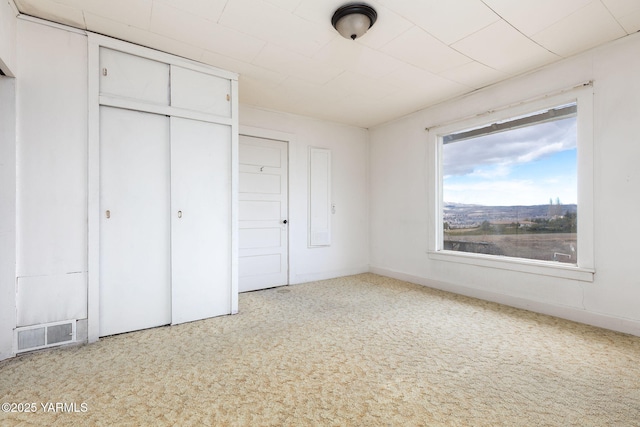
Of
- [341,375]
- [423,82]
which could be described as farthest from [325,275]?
[423,82]

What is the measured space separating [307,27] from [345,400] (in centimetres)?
289

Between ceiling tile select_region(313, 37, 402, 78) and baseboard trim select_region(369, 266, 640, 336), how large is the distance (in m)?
3.03

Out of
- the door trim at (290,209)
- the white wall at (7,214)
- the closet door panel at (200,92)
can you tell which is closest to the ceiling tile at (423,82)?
the door trim at (290,209)

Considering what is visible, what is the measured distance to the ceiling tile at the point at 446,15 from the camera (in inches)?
88.8

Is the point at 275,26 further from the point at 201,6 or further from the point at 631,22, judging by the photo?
the point at 631,22

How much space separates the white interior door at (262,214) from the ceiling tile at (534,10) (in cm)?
318

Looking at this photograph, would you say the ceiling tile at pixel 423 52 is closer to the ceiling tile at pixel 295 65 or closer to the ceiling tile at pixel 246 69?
the ceiling tile at pixel 295 65

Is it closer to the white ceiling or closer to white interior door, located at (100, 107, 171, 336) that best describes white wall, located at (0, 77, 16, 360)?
white interior door, located at (100, 107, 171, 336)

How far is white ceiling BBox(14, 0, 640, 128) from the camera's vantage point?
2297 mm

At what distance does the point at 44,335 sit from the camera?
238 cm

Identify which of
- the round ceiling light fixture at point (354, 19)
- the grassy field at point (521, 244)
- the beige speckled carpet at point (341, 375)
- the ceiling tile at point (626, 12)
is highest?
the ceiling tile at point (626, 12)

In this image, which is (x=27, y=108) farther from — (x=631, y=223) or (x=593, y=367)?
(x=631, y=223)

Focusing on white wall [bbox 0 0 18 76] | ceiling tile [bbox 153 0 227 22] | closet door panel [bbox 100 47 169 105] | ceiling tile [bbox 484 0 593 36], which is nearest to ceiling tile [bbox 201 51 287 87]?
closet door panel [bbox 100 47 169 105]

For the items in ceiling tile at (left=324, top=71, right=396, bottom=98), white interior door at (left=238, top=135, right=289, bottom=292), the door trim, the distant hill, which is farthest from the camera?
the door trim
